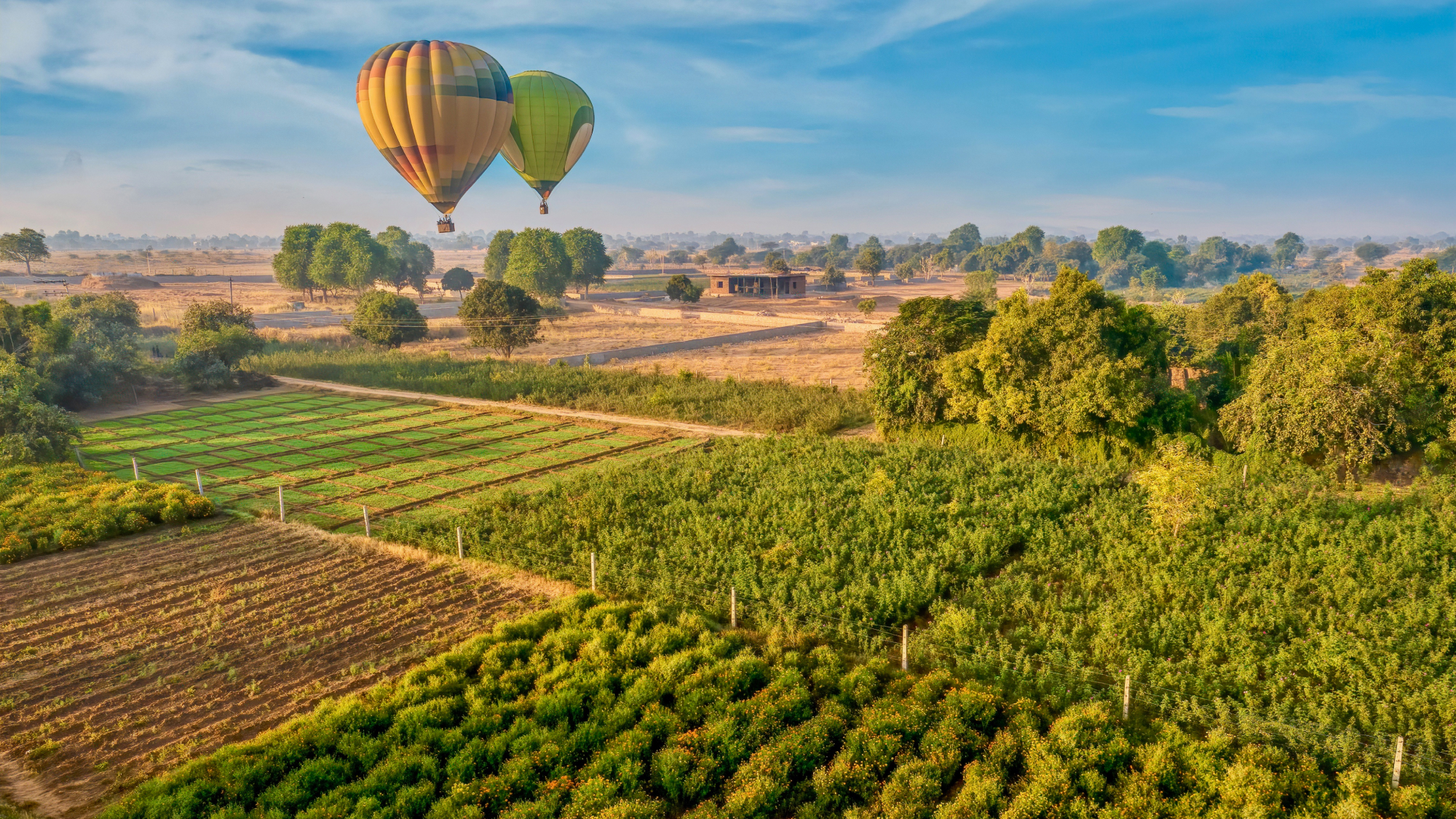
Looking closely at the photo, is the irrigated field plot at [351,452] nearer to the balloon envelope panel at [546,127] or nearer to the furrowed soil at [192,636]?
the furrowed soil at [192,636]

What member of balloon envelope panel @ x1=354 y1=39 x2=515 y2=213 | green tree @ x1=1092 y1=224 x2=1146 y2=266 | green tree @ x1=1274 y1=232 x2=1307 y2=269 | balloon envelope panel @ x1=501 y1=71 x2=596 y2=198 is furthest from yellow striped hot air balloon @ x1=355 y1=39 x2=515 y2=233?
green tree @ x1=1274 y1=232 x2=1307 y2=269

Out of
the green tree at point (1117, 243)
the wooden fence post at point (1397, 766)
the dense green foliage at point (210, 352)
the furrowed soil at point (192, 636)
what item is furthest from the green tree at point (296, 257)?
the green tree at point (1117, 243)

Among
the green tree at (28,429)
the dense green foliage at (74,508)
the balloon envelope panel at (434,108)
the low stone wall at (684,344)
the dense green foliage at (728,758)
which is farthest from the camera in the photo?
the low stone wall at (684,344)

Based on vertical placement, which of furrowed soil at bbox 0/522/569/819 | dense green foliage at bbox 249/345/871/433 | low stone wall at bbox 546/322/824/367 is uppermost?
low stone wall at bbox 546/322/824/367

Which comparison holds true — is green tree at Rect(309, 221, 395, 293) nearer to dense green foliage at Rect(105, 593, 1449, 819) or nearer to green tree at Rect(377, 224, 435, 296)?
green tree at Rect(377, 224, 435, 296)

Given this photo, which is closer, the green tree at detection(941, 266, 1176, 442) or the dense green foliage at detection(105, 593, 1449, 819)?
the dense green foliage at detection(105, 593, 1449, 819)

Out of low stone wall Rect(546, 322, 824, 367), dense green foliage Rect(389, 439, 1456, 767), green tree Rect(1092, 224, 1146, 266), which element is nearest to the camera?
dense green foliage Rect(389, 439, 1456, 767)

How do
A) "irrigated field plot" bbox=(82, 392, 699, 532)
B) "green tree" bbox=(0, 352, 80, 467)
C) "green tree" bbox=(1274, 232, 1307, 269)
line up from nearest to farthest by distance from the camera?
"irrigated field plot" bbox=(82, 392, 699, 532)
"green tree" bbox=(0, 352, 80, 467)
"green tree" bbox=(1274, 232, 1307, 269)
